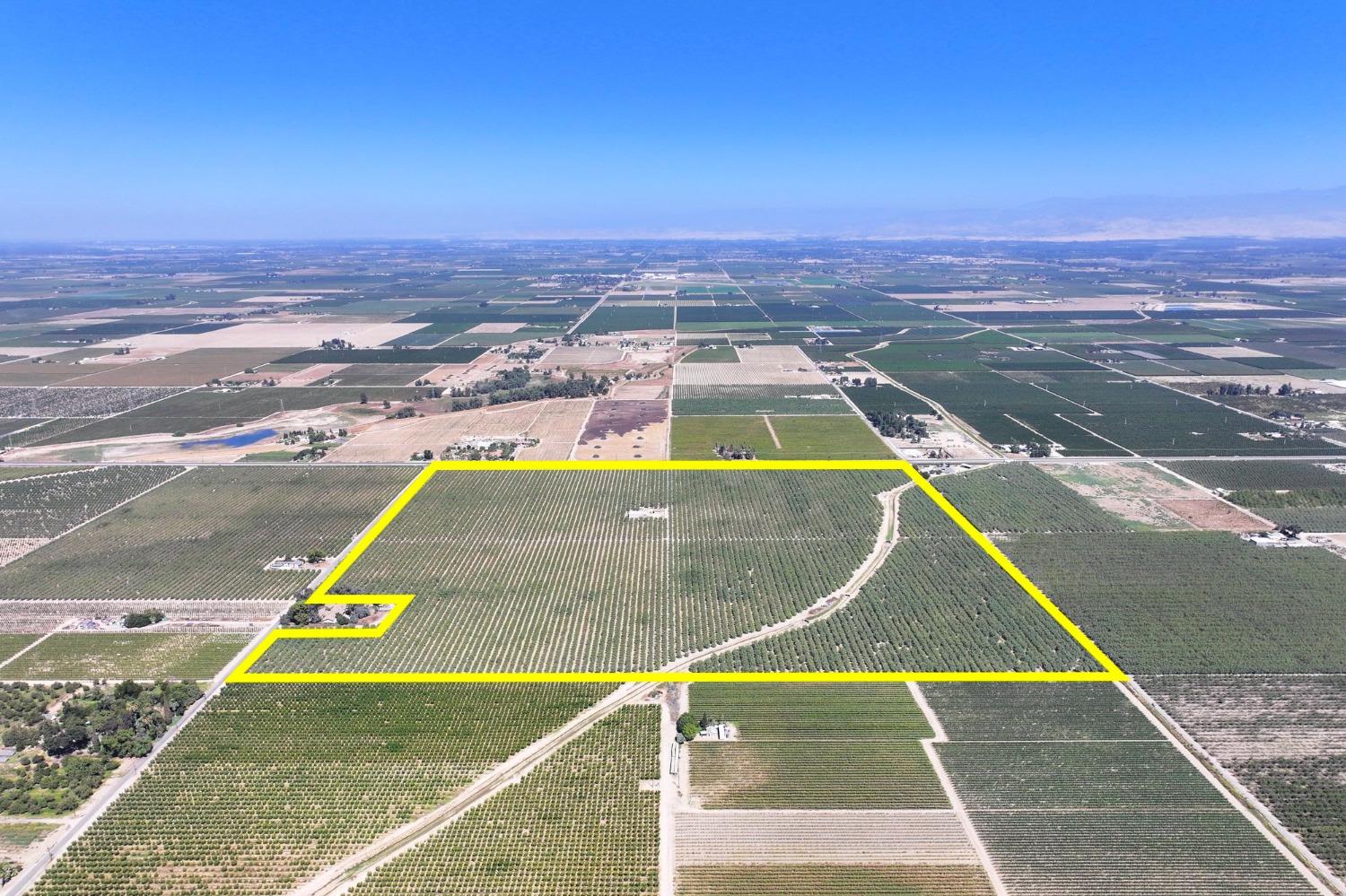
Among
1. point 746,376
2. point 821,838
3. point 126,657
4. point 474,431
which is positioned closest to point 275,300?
point 474,431

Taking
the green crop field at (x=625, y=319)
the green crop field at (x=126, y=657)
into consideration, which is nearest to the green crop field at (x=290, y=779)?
the green crop field at (x=126, y=657)

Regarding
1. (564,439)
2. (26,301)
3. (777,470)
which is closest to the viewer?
(777,470)

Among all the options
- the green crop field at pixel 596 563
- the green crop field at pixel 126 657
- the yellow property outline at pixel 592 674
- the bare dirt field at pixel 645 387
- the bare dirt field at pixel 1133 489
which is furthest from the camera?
the bare dirt field at pixel 645 387

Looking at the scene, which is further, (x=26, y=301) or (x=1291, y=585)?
(x=26, y=301)

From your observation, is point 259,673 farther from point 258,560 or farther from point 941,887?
point 941,887

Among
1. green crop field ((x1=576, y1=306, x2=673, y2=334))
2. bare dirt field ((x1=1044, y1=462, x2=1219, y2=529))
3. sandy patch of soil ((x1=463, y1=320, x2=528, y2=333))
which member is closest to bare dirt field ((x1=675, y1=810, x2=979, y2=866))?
bare dirt field ((x1=1044, y1=462, x2=1219, y2=529))

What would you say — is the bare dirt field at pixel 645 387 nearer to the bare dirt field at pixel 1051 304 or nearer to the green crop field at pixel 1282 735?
the green crop field at pixel 1282 735

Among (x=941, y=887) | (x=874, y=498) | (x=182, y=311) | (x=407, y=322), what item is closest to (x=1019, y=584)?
(x=874, y=498)
